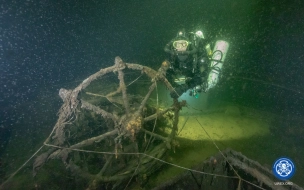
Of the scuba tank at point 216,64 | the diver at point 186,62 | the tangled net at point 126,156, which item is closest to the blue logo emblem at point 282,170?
the tangled net at point 126,156

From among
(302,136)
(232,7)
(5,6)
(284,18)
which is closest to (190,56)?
(302,136)

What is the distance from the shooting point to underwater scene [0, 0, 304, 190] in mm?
3541

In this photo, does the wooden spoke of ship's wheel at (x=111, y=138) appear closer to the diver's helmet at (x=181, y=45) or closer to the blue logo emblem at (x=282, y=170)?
the diver's helmet at (x=181, y=45)

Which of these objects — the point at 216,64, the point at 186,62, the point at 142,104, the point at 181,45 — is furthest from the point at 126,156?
the point at 216,64

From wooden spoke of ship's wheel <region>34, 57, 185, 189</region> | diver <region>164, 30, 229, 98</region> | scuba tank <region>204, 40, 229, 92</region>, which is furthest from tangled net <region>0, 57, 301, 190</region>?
scuba tank <region>204, 40, 229, 92</region>

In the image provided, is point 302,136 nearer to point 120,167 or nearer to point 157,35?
point 120,167

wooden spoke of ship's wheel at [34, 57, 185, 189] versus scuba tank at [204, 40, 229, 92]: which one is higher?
scuba tank at [204, 40, 229, 92]

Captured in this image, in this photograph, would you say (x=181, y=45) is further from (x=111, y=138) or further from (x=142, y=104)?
(x=111, y=138)

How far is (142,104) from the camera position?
146 inches

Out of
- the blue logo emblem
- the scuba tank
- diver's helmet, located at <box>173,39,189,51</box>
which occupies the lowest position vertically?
the blue logo emblem

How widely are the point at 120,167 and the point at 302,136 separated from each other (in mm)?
6641

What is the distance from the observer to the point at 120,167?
A: 4000mm

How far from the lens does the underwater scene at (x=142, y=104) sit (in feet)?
11.6

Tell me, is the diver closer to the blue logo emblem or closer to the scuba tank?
the scuba tank
